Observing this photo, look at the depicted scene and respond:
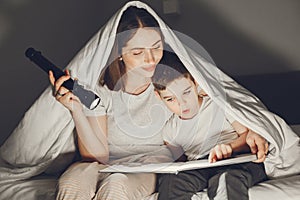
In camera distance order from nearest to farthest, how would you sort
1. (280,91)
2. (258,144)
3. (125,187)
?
(125,187) < (258,144) < (280,91)

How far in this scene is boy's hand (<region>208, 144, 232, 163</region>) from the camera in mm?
862

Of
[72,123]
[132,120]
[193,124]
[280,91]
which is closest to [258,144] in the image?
[193,124]

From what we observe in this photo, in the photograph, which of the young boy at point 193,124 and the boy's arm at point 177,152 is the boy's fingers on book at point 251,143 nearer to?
the young boy at point 193,124

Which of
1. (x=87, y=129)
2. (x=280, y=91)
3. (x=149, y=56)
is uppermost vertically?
(x=149, y=56)

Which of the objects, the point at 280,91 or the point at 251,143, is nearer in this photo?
the point at 251,143

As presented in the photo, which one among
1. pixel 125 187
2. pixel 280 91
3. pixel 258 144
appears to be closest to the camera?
pixel 125 187

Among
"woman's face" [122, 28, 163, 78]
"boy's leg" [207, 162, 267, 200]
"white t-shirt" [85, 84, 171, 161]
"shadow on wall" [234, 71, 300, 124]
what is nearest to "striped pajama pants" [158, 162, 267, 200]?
"boy's leg" [207, 162, 267, 200]

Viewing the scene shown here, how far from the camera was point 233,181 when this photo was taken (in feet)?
2.76

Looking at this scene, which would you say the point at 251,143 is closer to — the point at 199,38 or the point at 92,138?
the point at 92,138

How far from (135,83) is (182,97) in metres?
0.10

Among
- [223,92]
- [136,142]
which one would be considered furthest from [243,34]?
[136,142]

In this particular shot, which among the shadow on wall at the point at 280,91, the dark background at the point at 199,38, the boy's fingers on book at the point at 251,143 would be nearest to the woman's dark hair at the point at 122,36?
the boy's fingers on book at the point at 251,143

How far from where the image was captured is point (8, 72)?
1.25 metres

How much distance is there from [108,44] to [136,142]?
7.6 inches
